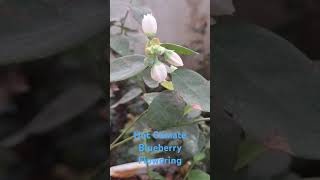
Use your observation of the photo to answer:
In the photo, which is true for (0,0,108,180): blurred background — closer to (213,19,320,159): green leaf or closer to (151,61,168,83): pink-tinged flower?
(151,61,168,83): pink-tinged flower

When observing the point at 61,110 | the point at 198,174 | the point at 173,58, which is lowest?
the point at 198,174

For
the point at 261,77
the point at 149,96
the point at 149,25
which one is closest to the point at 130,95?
the point at 149,96

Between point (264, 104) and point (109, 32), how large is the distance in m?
0.35

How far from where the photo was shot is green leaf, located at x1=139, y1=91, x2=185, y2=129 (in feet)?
2.88

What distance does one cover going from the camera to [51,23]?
88cm

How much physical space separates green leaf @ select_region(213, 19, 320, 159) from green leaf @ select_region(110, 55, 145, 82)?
6.2 inches

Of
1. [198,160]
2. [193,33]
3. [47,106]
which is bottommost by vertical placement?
[198,160]

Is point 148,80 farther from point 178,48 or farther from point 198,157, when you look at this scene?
point 198,157

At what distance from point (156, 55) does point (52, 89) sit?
230 millimetres

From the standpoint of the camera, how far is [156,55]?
86 cm

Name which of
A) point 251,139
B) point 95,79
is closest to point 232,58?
point 251,139

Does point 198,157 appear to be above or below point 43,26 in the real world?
below

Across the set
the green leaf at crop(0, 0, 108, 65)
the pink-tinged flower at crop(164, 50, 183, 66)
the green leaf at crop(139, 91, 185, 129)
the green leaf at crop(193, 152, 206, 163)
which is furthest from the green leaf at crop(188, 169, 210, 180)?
the green leaf at crop(0, 0, 108, 65)

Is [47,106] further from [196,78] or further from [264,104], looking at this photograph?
[264,104]
